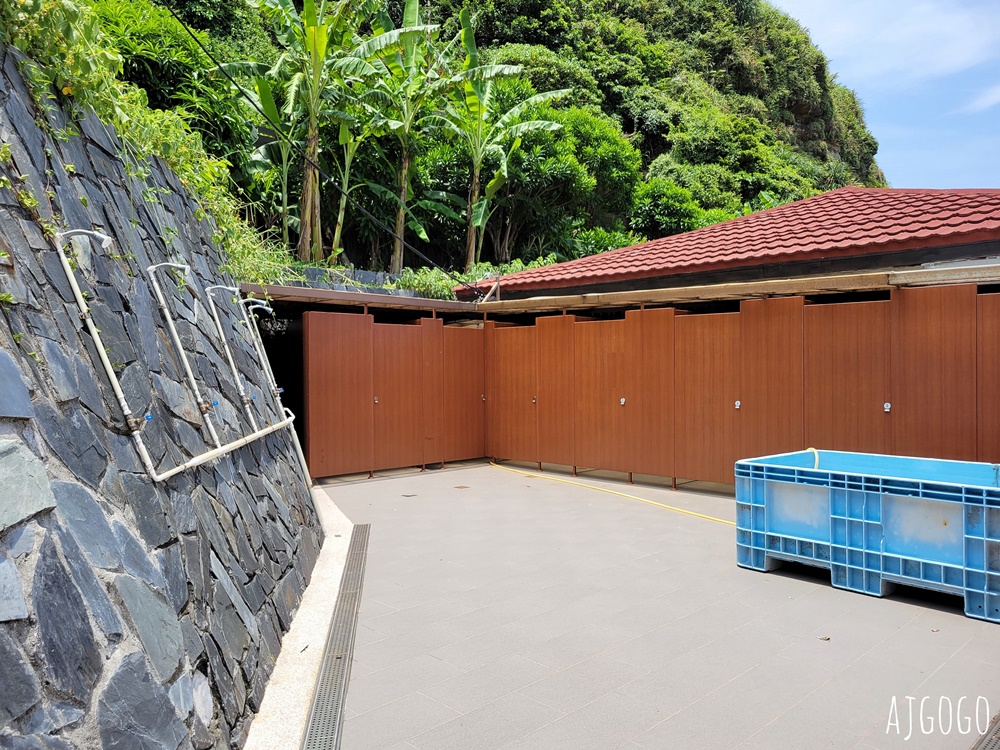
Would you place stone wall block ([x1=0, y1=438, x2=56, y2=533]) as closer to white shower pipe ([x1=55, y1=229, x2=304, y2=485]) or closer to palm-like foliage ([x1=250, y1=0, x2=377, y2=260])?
white shower pipe ([x1=55, y1=229, x2=304, y2=485])

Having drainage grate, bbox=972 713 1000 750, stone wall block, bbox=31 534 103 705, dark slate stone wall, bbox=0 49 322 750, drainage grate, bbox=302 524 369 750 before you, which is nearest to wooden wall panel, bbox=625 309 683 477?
drainage grate, bbox=302 524 369 750

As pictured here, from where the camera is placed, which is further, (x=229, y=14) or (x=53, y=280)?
(x=229, y=14)

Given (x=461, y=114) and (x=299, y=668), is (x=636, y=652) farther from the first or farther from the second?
(x=461, y=114)

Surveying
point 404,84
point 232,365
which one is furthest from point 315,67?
point 232,365

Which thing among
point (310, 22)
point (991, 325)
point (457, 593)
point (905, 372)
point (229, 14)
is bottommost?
point (457, 593)

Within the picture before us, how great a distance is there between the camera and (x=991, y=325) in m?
6.26

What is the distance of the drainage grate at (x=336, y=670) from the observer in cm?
290

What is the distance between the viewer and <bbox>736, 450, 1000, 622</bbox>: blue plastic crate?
13.6 feet

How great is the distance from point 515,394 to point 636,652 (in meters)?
7.09

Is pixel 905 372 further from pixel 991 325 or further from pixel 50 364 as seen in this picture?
pixel 50 364

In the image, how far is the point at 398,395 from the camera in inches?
396

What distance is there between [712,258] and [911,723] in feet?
20.2

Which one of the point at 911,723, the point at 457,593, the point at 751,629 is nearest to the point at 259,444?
the point at 457,593

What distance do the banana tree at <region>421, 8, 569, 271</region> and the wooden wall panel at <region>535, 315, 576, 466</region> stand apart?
19.6 feet
